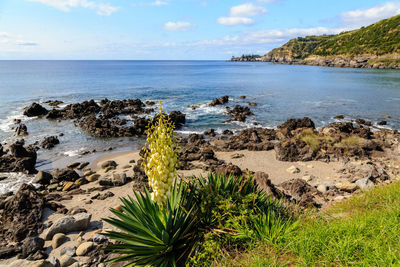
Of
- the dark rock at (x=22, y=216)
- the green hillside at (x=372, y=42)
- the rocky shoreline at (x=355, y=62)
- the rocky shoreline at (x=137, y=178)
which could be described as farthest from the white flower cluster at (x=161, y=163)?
the green hillside at (x=372, y=42)

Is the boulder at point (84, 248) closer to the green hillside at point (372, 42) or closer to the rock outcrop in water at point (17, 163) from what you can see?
the rock outcrop in water at point (17, 163)

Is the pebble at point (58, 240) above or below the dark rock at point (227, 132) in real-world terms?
above

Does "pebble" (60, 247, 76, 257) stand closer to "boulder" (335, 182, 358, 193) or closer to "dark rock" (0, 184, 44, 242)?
"dark rock" (0, 184, 44, 242)

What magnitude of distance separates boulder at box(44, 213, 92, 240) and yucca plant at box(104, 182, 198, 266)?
148 inches

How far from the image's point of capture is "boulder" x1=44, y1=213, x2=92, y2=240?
6.80 meters

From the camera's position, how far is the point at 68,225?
22.8 feet

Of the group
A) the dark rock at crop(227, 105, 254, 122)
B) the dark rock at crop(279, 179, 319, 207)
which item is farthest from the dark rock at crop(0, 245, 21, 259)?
the dark rock at crop(227, 105, 254, 122)

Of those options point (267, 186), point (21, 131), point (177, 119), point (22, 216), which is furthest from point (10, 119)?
point (267, 186)

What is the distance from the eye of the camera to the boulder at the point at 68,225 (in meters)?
6.80

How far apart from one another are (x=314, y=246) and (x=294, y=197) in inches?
224

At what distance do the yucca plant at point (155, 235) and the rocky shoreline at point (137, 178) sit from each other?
2.00 metres

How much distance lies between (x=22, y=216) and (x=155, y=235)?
6.39 m

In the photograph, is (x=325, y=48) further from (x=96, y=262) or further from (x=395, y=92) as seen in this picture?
(x=96, y=262)

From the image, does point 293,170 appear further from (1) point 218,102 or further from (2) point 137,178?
(1) point 218,102
